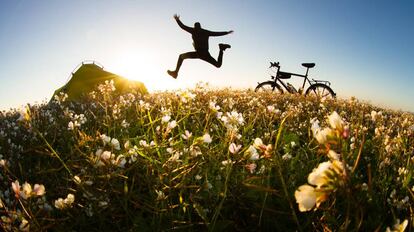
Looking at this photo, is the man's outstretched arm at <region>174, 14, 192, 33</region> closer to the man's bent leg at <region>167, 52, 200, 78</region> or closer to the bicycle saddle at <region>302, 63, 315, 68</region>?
the man's bent leg at <region>167, 52, 200, 78</region>

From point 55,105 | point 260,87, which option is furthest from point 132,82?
point 55,105

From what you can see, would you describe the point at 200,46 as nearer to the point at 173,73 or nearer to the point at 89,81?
the point at 173,73

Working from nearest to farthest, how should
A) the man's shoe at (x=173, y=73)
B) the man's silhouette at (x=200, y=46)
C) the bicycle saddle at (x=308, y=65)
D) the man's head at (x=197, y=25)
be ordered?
the man's shoe at (x=173, y=73) < the man's silhouette at (x=200, y=46) < the man's head at (x=197, y=25) < the bicycle saddle at (x=308, y=65)

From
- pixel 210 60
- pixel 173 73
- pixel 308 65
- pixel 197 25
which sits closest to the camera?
pixel 173 73

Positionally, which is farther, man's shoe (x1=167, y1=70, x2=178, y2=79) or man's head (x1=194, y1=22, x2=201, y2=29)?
man's head (x1=194, y1=22, x2=201, y2=29)

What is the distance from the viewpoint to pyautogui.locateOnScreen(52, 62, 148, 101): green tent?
16000mm

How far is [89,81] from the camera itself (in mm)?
16750

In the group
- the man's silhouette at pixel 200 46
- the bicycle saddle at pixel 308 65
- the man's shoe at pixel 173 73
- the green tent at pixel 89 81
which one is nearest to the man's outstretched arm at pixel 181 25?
the man's silhouette at pixel 200 46

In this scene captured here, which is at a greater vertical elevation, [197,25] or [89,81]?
[197,25]

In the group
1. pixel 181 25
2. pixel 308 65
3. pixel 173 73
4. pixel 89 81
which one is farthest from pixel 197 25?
pixel 89 81

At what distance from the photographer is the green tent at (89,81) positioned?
52.5 feet

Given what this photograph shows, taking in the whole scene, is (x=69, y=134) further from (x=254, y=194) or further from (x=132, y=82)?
(x=132, y=82)

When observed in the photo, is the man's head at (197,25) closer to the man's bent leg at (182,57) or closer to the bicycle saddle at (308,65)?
the man's bent leg at (182,57)

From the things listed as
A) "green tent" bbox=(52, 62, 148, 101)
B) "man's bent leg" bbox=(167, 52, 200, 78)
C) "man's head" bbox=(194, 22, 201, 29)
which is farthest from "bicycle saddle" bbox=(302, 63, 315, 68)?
"green tent" bbox=(52, 62, 148, 101)
